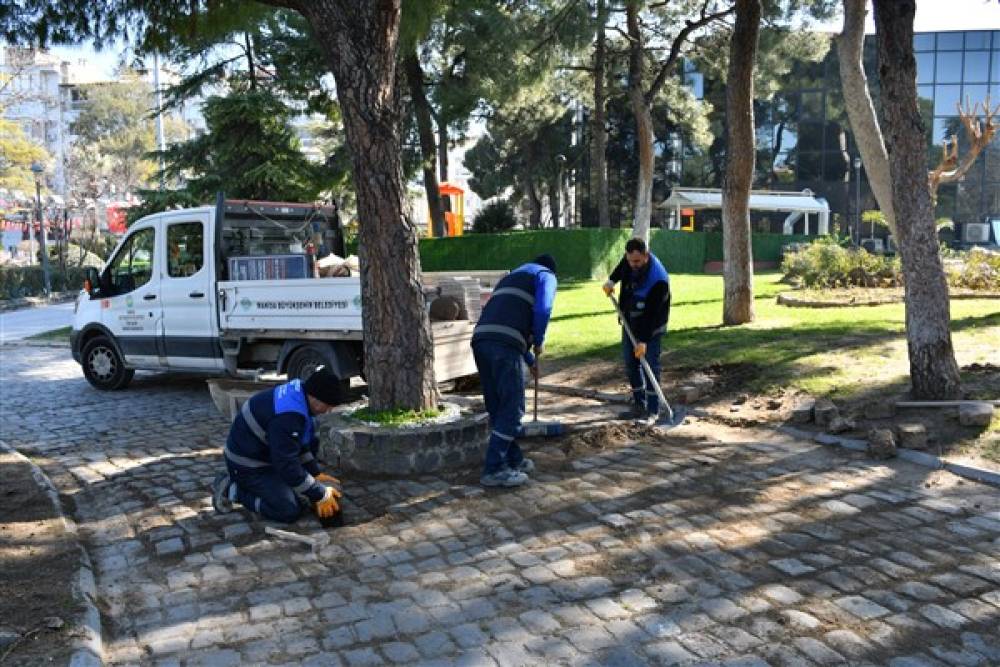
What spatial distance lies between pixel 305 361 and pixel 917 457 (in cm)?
604

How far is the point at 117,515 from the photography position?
603 centimetres

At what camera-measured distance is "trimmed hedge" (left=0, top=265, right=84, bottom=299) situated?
101 feet

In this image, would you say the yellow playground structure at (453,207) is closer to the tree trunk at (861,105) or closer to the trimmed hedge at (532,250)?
the trimmed hedge at (532,250)

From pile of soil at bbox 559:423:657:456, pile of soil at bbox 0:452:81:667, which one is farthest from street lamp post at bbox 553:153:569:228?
pile of soil at bbox 0:452:81:667

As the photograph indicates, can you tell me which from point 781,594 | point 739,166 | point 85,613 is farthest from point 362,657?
point 739,166

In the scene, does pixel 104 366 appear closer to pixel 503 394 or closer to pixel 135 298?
pixel 135 298

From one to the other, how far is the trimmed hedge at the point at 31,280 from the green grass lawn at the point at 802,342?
23848 mm

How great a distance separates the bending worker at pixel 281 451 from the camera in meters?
5.30

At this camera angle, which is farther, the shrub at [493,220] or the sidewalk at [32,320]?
the shrub at [493,220]

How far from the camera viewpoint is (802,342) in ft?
34.5

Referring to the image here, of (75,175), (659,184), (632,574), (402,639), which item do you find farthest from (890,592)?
(75,175)

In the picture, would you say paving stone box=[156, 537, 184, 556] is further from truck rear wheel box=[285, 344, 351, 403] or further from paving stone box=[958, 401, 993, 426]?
paving stone box=[958, 401, 993, 426]

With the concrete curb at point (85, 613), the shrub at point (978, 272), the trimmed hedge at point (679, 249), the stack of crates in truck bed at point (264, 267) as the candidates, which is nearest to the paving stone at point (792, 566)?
the concrete curb at point (85, 613)

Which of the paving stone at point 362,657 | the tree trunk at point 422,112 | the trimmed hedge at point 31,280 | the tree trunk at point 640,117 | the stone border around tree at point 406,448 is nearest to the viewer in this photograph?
the paving stone at point 362,657
